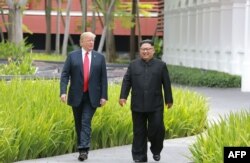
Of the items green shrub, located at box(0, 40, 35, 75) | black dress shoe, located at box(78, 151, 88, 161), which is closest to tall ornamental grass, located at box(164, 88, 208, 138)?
black dress shoe, located at box(78, 151, 88, 161)

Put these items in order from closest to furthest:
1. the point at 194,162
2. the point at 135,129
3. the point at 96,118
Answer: the point at 194,162 → the point at 135,129 → the point at 96,118

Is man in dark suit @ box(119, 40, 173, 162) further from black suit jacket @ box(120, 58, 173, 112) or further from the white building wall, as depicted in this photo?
the white building wall

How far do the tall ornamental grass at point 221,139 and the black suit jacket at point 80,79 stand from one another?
1637mm

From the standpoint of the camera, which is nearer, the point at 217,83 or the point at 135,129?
the point at 135,129

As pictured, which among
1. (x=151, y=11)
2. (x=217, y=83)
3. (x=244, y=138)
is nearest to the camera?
(x=244, y=138)

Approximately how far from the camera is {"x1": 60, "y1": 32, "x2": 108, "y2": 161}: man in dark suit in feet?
38.9

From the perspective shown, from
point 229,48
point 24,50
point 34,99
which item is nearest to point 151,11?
point 229,48

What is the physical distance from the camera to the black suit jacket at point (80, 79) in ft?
39.0

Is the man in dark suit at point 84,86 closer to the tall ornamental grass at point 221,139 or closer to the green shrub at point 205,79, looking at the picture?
the tall ornamental grass at point 221,139

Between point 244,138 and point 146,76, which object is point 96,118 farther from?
point 244,138

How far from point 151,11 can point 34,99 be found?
61.4 metres

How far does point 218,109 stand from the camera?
2138 cm

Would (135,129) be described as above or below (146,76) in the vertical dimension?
below
